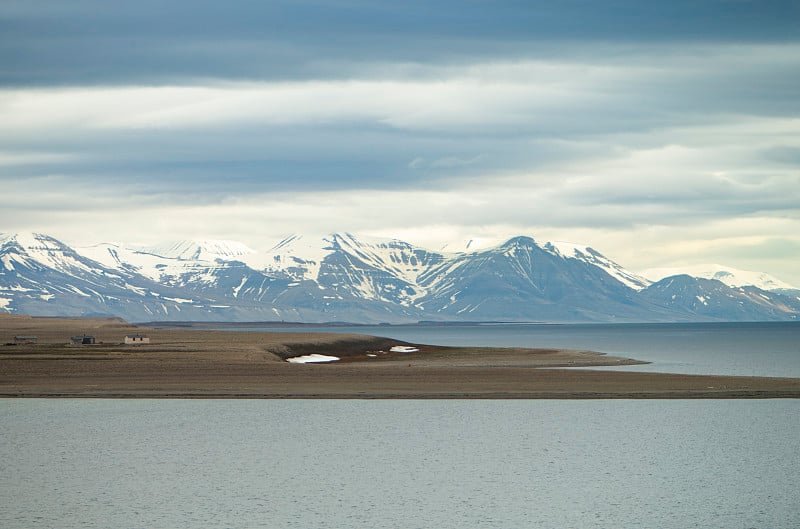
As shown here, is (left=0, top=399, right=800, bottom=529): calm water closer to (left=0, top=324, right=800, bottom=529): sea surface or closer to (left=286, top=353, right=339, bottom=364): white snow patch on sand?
(left=0, top=324, right=800, bottom=529): sea surface

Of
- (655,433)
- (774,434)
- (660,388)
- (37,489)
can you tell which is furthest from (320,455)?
(660,388)

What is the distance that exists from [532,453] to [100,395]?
33224mm

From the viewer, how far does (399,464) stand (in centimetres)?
4862

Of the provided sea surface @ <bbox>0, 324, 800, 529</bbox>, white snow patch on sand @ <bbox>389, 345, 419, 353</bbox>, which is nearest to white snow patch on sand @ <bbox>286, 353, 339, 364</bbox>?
white snow patch on sand @ <bbox>389, 345, 419, 353</bbox>

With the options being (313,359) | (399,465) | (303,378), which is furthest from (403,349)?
(399,465)

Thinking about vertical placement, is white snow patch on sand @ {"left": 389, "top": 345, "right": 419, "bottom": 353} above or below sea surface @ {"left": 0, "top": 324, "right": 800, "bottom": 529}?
above

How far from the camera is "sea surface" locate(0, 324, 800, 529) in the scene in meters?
37.8

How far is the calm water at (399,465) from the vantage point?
37.8 metres

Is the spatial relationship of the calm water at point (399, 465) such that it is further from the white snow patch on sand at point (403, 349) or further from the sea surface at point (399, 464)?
the white snow patch on sand at point (403, 349)

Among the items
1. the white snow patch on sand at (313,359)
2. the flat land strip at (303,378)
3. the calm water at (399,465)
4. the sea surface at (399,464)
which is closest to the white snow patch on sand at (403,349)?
the white snow patch on sand at (313,359)

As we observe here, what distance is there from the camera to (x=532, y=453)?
170 ft

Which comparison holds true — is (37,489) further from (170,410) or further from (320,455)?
(170,410)

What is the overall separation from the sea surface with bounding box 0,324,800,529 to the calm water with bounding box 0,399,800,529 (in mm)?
110

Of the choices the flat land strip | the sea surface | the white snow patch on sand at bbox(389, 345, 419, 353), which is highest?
the white snow patch on sand at bbox(389, 345, 419, 353)
